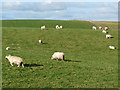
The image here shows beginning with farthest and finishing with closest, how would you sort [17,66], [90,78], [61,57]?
[61,57] → [17,66] → [90,78]

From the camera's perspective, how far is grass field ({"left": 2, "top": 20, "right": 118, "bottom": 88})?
1416 centimetres

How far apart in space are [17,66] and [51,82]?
5.56 metres

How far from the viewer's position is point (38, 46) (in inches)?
1737

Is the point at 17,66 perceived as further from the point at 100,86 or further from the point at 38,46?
the point at 38,46

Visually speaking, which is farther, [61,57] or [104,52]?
[104,52]

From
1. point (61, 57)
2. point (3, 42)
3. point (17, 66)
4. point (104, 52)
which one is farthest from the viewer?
point (3, 42)

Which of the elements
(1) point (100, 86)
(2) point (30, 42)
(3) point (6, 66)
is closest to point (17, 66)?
(3) point (6, 66)

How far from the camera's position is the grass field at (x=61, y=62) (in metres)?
14.2

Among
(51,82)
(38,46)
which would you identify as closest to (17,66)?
(51,82)

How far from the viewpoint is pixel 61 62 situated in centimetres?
2306

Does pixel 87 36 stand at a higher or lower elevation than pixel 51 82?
higher

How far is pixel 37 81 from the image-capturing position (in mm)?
13875

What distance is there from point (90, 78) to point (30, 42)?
110 ft

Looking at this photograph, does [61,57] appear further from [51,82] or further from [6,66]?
[51,82]
